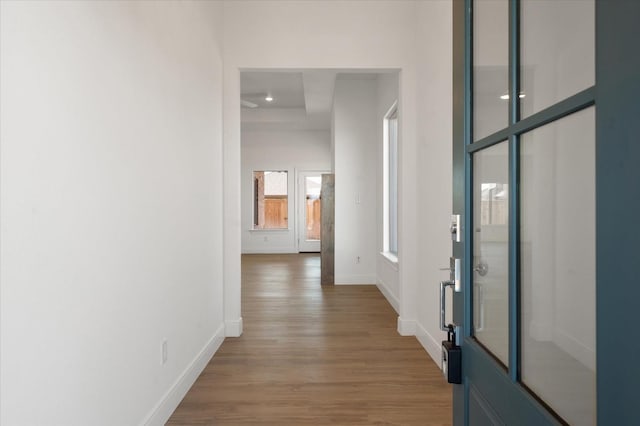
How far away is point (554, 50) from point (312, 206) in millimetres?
10327

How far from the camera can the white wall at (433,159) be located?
3.01 m

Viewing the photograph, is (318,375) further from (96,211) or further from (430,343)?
(96,211)

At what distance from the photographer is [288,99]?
27.6 ft

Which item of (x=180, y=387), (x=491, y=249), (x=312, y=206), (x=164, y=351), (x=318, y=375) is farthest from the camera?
(x=312, y=206)

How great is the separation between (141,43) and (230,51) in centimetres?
191

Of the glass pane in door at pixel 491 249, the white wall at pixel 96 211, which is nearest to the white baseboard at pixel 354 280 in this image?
the white wall at pixel 96 211

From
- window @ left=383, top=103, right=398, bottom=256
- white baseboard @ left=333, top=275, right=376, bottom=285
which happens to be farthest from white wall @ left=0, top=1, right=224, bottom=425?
white baseboard @ left=333, top=275, right=376, bottom=285

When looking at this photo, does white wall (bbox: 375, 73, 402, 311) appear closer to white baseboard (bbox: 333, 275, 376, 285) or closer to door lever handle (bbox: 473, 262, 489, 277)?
white baseboard (bbox: 333, 275, 376, 285)

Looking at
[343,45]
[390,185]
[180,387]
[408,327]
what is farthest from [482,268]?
[390,185]

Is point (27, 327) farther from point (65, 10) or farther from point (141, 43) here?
point (141, 43)

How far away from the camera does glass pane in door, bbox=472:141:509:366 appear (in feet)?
3.01

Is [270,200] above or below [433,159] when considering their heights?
below

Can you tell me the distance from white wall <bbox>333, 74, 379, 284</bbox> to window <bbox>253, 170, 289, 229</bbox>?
459cm

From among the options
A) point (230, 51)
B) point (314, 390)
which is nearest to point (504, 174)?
point (314, 390)
